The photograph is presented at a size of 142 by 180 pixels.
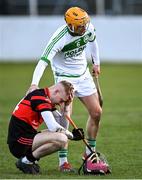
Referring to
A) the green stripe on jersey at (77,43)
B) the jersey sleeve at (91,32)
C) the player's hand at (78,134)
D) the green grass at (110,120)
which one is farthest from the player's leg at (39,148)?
the jersey sleeve at (91,32)

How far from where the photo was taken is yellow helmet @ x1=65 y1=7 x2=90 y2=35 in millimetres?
12172

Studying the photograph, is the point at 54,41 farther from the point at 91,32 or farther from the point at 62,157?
the point at 62,157

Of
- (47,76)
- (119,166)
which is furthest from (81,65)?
(47,76)

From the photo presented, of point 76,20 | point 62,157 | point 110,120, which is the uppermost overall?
point 76,20

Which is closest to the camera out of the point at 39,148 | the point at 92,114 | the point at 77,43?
the point at 39,148

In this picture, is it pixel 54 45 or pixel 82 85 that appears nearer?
pixel 54 45

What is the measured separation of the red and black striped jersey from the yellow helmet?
1186 mm

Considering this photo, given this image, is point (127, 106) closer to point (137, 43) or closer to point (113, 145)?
point (113, 145)

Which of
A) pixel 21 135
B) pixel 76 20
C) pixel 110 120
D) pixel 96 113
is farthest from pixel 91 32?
pixel 110 120

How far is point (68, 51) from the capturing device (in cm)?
1259

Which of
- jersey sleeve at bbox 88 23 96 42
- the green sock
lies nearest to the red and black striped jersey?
the green sock

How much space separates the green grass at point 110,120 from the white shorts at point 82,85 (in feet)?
3.14

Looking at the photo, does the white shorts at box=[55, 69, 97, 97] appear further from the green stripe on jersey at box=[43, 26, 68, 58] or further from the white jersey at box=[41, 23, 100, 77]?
the green stripe on jersey at box=[43, 26, 68, 58]

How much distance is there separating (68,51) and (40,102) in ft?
4.84
